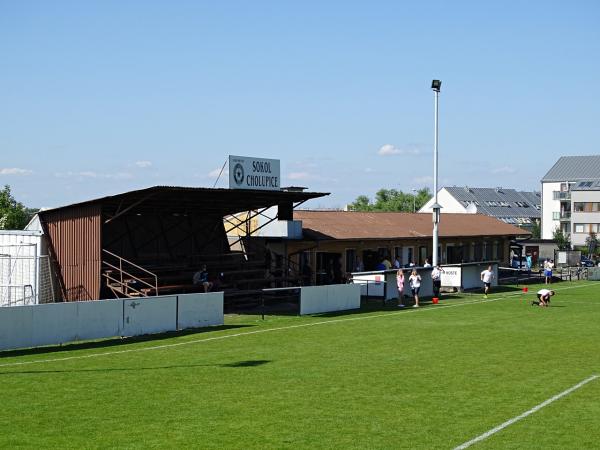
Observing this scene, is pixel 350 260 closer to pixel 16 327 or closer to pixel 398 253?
pixel 398 253

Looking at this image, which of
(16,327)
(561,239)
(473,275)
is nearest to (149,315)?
(16,327)

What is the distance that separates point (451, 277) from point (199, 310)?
21.3m

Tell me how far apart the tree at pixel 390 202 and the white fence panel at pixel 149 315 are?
12000 cm

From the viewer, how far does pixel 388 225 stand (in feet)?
178

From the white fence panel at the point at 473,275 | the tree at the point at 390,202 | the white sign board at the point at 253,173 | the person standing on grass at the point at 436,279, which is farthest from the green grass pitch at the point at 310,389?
the tree at the point at 390,202

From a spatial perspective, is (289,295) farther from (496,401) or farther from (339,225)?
(496,401)

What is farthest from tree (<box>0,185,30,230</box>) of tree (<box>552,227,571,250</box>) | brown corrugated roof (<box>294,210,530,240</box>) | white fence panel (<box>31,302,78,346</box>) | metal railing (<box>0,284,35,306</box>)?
tree (<box>552,227,571,250</box>)

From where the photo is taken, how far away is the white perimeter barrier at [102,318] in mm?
22625

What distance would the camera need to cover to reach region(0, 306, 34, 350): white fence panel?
22.2m

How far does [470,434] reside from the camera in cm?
1244

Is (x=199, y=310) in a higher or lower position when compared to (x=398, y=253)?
lower

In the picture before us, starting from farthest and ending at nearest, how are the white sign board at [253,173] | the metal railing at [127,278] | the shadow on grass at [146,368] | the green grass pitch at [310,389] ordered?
the white sign board at [253,173] < the metal railing at [127,278] < the shadow on grass at [146,368] < the green grass pitch at [310,389]

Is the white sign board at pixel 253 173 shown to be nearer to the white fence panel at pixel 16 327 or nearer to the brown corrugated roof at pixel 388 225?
the brown corrugated roof at pixel 388 225

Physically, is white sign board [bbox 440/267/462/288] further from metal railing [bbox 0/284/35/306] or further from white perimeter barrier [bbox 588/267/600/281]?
metal railing [bbox 0/284/35/306]
